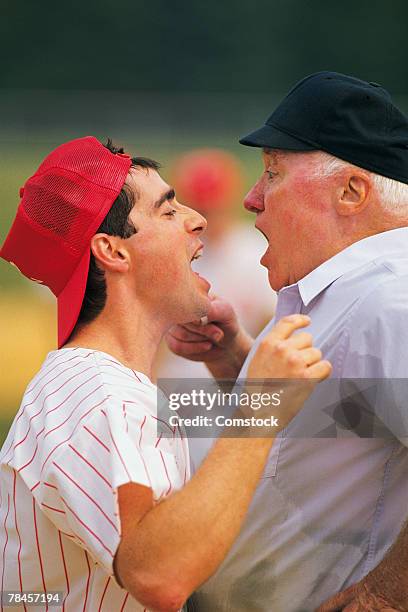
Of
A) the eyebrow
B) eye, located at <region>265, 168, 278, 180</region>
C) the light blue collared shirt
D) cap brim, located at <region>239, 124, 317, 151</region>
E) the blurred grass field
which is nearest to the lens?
the light blue collared shirt

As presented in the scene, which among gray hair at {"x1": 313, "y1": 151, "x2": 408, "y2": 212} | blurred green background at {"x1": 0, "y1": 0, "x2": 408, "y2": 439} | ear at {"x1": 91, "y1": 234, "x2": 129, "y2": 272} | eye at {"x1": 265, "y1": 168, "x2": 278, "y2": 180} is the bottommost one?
blurred green background at {"x1": 0, "y1": 0, "x2": 408, "y2": 439}

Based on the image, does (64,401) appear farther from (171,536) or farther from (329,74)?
(329,74)

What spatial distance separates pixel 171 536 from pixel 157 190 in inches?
41.5

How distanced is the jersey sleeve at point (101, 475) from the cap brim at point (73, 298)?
48 cm

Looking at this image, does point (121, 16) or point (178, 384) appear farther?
point (121, 16)

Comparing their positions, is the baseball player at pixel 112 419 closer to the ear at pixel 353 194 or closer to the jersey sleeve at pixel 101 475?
the jersey sleeve at pixel 101 475

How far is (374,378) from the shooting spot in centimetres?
212

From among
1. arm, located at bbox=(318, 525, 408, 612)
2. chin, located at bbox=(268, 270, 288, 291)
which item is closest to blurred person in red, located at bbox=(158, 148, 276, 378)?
chin, located at bbox=(268, 270, 288, 291)

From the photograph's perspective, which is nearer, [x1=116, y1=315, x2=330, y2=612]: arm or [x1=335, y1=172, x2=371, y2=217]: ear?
[x1=116, y1=315, x2=330, y2=612]: arm

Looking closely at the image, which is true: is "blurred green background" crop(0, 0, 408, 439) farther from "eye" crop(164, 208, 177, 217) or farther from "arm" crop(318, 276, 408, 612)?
"arm" crop(318, 276, 408, 612)

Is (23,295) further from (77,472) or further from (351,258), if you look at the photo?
(77,472)

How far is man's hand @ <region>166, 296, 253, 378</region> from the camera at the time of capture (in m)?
3.05

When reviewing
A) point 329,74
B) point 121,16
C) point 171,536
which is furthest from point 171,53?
point 171,536

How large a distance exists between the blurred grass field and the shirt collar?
200 inches
